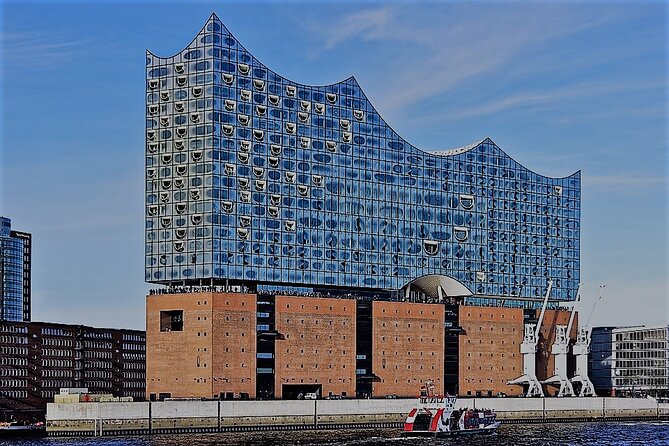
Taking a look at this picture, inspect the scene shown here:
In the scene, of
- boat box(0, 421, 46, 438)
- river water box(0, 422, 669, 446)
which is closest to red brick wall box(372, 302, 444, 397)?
river water box(0, 422, 669, 446)

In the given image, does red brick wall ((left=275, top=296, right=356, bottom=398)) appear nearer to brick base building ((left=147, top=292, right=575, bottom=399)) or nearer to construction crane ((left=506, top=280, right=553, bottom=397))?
brick base building ((left=147, top=292, right=575, bottom=399))

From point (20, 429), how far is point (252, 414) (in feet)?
113

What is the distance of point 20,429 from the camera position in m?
164

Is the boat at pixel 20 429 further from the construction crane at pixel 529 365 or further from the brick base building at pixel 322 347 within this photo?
the construction crane at pixel 529 365

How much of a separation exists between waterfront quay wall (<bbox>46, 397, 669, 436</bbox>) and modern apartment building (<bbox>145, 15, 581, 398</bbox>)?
3666mm

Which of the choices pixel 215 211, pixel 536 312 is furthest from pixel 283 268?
pixel 536 312

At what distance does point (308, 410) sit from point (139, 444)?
33.9 metres

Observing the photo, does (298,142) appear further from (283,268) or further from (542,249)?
(542,249)

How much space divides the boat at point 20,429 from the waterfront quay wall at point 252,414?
39.4 feet

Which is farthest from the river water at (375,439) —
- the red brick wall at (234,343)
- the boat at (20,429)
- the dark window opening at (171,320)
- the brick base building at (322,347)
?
the dark window opening at (171,320)

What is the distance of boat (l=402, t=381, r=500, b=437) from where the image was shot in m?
138

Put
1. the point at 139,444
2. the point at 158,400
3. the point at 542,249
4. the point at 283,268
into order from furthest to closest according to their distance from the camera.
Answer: the point at 542,249 → the point at 283,268 → the point at 158,400 → the point at 139,444

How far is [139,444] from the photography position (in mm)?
123562

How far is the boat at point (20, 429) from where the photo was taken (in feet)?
502
